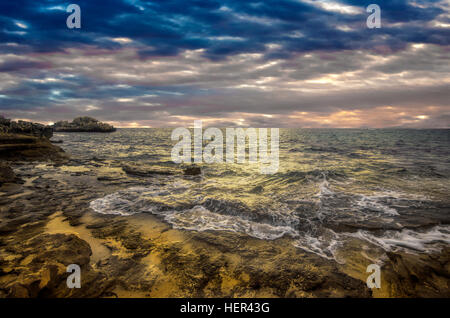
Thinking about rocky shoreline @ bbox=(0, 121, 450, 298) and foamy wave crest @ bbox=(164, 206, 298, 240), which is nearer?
rocky shoreline @ bbox=(0, 121, 450, 298)

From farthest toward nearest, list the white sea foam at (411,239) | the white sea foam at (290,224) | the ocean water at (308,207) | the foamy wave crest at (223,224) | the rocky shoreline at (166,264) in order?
1. the foamy wave crest at (223,224)
2. the ocean water at (308,207)
3. the white sea foam at (290,224)
4. the white sea foam at (411,239)
5. the rocky shoreline at (166,264)

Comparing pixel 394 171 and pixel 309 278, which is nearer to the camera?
pixel 309 278

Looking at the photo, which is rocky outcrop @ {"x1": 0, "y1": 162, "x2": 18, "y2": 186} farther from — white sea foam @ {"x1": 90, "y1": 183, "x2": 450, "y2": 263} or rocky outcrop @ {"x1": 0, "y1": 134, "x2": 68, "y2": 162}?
rocky outcrop @ {"x1": 0, "y1": 134, "x2": 68, "y2": 162}

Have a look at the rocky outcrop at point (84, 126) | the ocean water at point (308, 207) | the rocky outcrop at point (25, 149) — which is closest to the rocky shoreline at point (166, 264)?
the ocean water at point (308, 207)

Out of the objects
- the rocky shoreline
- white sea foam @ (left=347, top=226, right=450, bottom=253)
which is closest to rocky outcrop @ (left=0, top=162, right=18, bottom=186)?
the rocky shoreline

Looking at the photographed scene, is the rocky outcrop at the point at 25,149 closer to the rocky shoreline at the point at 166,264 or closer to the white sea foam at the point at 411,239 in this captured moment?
the rocky shoreline at the point at 166,264

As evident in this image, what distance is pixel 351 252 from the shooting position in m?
4.60

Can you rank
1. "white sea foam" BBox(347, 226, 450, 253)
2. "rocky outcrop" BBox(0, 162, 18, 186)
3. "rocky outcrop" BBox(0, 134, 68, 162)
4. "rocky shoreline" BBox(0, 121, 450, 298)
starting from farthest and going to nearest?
"rocky outcrop" BBox(0, 134, 68, 162)
"rocky outcrop" BBox(0, 162, 18, 186)
"white sea foam" BBox(347, 226, 450, 253)
"rocky shoreline" BBox(0, 121, 450, 298)

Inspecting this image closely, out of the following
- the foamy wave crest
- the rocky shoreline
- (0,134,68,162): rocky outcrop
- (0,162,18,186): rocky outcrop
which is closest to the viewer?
the rocky shoreline

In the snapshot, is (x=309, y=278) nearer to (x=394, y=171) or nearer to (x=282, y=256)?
(x=282, y=256)

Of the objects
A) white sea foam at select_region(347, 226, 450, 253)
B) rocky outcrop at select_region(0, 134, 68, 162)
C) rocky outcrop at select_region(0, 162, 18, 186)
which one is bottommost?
white sea foam at select_region(347, 226, 450, 253)

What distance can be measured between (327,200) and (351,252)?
398 cm
